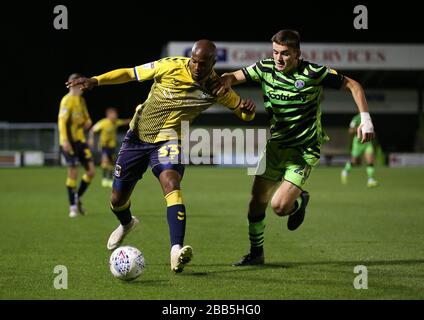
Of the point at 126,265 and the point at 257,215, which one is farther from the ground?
the point at 257,215

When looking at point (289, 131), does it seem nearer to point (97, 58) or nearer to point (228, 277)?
point (228, 277)

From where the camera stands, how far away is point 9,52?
45312mm

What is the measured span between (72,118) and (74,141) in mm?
436

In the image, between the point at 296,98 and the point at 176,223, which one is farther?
the point at 296,98

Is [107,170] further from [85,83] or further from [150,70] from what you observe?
[85,83]

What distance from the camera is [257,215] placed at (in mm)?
7934

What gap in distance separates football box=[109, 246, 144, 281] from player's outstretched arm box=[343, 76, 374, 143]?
7.90 ft

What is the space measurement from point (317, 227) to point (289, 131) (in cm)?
428

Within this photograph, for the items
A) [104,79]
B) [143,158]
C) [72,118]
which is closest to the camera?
[104,79]

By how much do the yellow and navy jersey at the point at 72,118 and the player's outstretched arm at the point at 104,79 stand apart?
6.15m

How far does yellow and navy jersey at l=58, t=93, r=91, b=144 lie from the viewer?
13.4 meters

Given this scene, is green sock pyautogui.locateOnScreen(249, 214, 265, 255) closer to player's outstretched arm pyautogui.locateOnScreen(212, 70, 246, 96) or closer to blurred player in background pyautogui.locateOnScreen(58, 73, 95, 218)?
player's outstretched arm pyautogui.locateOnScreen(212, 70, 246, 96)

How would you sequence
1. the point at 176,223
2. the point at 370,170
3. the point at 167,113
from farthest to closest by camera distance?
the point at 370,170 → the point at 167,113 → the point at 176,223

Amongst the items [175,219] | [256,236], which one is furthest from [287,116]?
[175,219]
